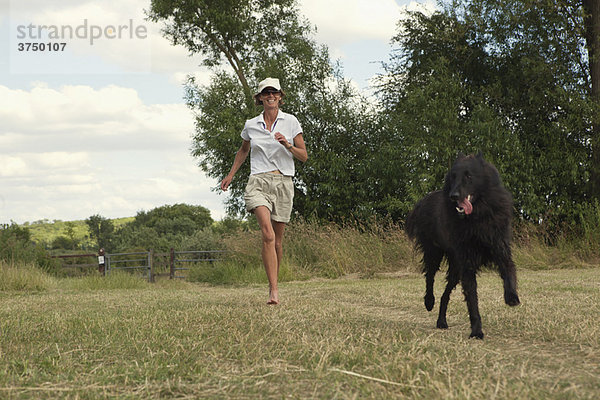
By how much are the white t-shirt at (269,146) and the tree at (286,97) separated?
576 inches

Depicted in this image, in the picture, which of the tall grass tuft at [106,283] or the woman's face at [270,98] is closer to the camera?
the woman's face at [270,98]

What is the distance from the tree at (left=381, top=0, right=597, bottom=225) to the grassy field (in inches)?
529

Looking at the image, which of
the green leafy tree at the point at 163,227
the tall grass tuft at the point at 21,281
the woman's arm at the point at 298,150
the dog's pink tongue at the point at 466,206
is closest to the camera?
the dog's pink tongue at the point at 466,206

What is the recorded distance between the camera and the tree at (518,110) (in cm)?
1833

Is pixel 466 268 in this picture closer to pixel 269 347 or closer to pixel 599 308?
pixel 269 347

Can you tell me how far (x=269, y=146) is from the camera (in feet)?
20.9

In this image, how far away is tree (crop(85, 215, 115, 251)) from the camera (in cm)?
6053

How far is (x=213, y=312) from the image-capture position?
5.41 m

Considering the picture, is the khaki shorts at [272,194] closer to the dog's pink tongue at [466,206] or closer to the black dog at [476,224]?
the black dog at [476,224]

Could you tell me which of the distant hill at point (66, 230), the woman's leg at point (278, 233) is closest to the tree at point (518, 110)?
the woman's leg at point (278, 233)

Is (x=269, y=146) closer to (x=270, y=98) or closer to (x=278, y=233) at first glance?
(x=270, y=98)

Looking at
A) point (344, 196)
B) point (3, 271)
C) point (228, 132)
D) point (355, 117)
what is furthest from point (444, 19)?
point (3, 271)

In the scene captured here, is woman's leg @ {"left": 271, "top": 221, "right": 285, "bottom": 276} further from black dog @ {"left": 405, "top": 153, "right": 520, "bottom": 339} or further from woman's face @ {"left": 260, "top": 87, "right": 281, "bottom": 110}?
black dog @ {"left": 405, "top": 153, "right": 520, "bottom": 339}

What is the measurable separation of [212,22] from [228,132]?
5868 mm
